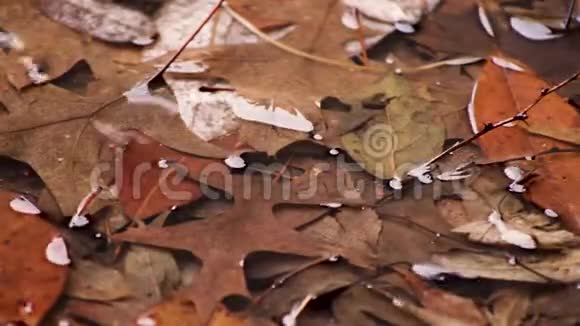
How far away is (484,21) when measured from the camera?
1294mm

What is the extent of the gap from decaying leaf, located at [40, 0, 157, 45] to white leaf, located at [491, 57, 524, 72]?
530 millimetres

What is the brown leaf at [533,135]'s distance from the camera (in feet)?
3.43

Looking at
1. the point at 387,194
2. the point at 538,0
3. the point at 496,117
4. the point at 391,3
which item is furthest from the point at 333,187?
the point at 538,0

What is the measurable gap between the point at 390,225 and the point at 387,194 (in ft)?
0.17

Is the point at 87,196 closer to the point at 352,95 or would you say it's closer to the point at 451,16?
the point at 352,95

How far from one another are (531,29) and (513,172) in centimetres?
33

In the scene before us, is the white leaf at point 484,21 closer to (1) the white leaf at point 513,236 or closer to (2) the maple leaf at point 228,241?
(1) the white leaf at point 513,236

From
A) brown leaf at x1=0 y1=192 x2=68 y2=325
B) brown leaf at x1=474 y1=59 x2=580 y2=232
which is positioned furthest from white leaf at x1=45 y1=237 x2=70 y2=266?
brown leaf at x1=474 y1=59 x2=580 y2=232

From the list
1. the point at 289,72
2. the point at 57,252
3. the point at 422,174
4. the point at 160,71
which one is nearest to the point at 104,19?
the point at 160,71

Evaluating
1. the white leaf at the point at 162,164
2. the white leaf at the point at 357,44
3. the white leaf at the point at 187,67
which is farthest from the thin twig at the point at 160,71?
the white leaf at the point at 357,44

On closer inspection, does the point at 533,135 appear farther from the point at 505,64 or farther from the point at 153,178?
the point at 153,178

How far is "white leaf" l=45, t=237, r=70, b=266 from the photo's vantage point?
0.92 meters

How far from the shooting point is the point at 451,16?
1.29 meters

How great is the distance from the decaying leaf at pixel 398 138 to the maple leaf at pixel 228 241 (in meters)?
0.16
